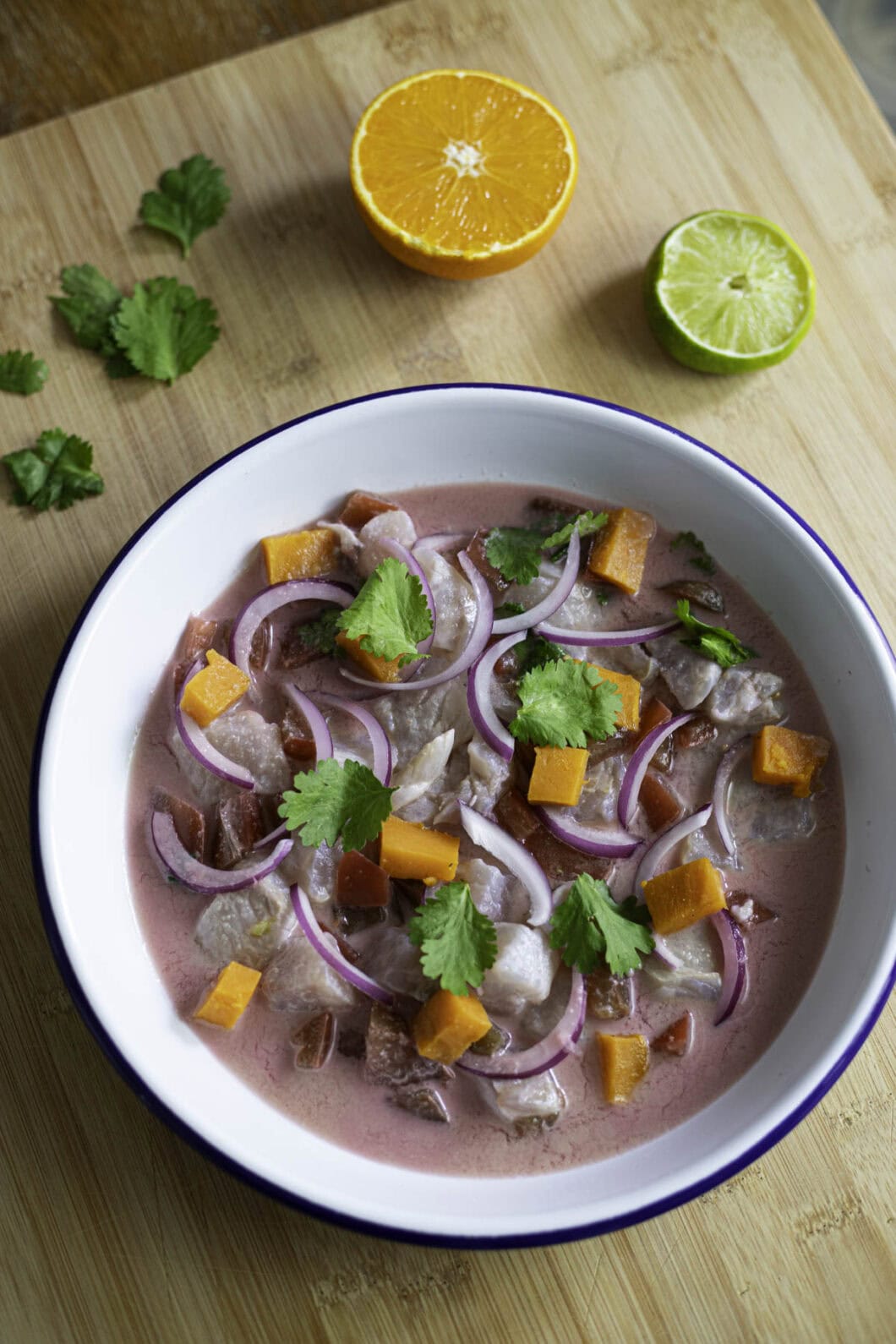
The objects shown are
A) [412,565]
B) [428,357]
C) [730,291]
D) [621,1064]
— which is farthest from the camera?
[428,357]

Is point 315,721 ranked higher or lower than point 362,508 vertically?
lower

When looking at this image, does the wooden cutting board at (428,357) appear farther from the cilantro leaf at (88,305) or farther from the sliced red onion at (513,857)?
the sliced red onion at (513,857)

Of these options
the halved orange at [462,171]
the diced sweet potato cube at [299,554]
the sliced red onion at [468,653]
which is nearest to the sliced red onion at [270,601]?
the diced sweet potato cube at [299,554]

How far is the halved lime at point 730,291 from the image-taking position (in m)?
3.62

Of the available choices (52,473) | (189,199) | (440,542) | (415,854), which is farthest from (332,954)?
(189,199)

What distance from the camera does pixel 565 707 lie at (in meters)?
3.26

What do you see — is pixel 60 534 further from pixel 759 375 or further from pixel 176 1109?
pixel 759 375

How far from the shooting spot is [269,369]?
3736 millimetres

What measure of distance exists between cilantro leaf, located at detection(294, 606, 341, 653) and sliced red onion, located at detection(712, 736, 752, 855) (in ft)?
4.08

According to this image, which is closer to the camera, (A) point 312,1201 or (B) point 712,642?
(A) point 312,1201

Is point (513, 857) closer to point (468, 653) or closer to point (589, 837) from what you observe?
point (589, 837)

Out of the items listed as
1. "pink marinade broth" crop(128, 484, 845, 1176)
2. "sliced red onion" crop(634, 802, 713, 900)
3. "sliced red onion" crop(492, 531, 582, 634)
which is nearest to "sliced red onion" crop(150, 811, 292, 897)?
"pink marinade broth" crop(128, 484, 845, 1176)

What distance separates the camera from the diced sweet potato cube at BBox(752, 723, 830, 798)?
→ 3.33 m

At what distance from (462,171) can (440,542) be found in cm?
122
